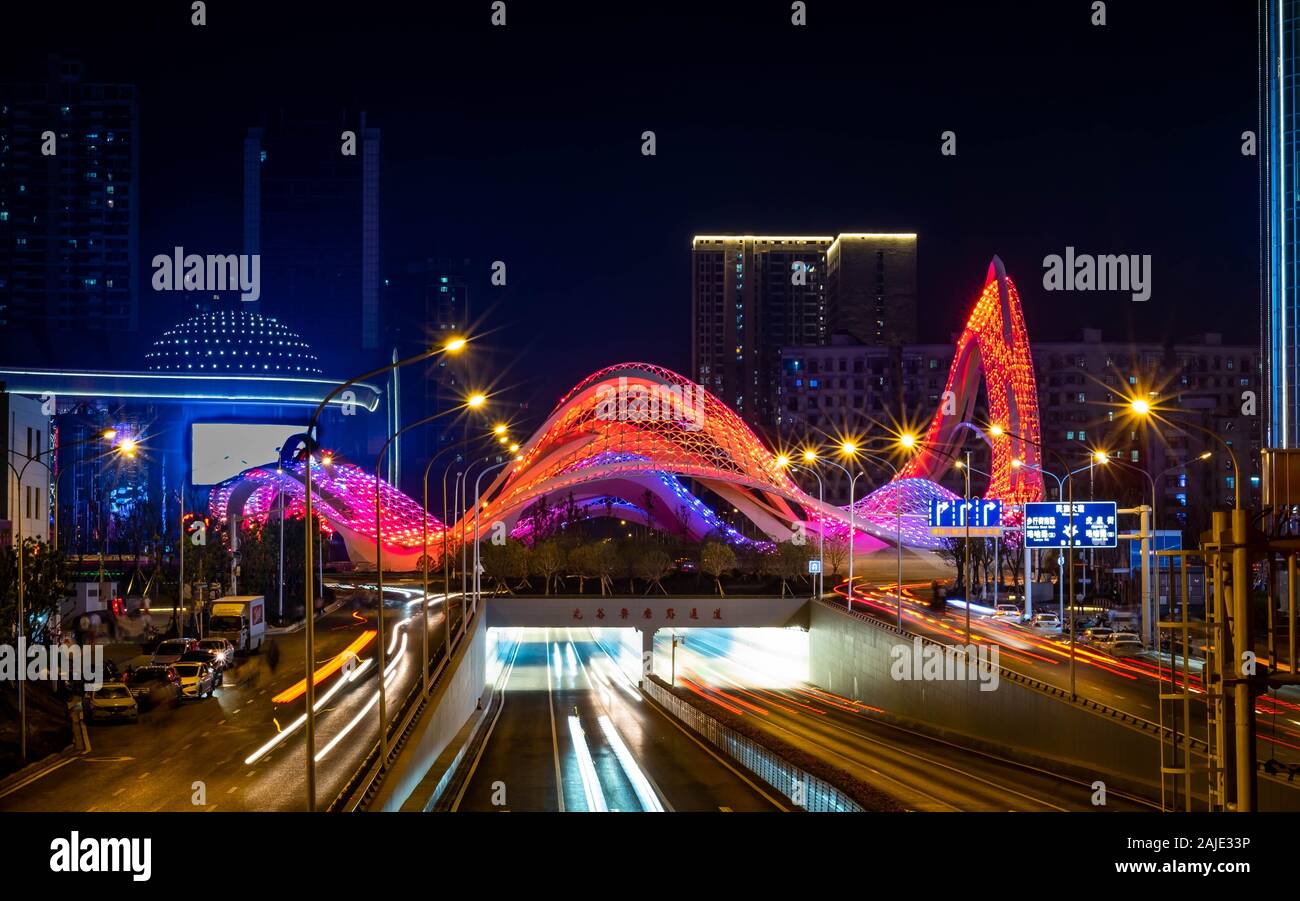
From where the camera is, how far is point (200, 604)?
51438 mm

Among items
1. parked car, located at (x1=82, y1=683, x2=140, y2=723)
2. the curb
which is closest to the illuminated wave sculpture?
the curb

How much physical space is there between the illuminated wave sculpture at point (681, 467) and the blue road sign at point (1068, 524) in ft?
101

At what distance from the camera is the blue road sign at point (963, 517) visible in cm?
5712

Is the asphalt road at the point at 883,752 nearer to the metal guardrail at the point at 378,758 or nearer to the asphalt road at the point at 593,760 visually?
the asphalt road at the point at 593,760

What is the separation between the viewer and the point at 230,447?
108875mm

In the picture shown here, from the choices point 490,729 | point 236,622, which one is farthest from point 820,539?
point 236,622

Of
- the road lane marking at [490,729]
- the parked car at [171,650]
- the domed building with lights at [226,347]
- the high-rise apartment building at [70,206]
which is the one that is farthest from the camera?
the high-rise apartment building at [70,206]

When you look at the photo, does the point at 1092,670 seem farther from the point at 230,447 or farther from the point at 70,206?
the point at 70,206

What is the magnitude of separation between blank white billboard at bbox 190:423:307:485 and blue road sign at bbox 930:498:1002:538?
6413 cm

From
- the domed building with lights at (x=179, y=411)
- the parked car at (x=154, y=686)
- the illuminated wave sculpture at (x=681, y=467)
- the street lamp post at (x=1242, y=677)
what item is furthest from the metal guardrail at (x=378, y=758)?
the domed building with lights at (x=179, y=411)

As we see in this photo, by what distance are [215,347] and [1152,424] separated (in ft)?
322

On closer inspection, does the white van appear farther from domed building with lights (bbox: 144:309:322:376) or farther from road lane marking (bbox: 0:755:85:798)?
domed building with lights (bbox: 144:309:322:376)

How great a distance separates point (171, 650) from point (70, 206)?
156637 mm

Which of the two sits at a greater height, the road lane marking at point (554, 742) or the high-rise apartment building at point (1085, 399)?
the high-rise apartment building at point (1085, 399)
